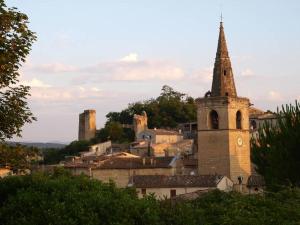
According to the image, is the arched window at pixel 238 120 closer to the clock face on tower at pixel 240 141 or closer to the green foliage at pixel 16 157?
the clock face on tower at pixel 240 141

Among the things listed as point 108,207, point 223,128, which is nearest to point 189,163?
point 223,128

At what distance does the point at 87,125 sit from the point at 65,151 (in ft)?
35.2

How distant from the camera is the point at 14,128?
49.4ft

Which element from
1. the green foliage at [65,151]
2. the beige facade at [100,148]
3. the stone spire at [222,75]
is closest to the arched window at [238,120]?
the stone spire at [222,75]

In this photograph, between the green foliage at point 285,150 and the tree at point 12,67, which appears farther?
the green foliage at point 285,150

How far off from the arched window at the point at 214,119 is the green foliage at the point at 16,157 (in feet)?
121

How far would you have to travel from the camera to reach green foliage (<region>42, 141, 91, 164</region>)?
8925cm

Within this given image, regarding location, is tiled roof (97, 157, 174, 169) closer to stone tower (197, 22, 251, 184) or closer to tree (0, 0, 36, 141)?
stone tower (197, 22, 251, 184)

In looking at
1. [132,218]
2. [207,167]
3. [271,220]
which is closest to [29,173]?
[132,218]

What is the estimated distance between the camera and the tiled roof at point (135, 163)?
2235 inches

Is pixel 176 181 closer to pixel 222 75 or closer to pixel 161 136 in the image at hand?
pixel 222 75

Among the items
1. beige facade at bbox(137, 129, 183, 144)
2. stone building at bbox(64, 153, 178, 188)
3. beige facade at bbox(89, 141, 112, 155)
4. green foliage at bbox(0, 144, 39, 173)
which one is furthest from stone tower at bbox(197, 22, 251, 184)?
green foliage at bbox(0, 144, 39, 173)

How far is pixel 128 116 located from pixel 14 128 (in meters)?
89.4

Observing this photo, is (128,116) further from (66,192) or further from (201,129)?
(66,192)
